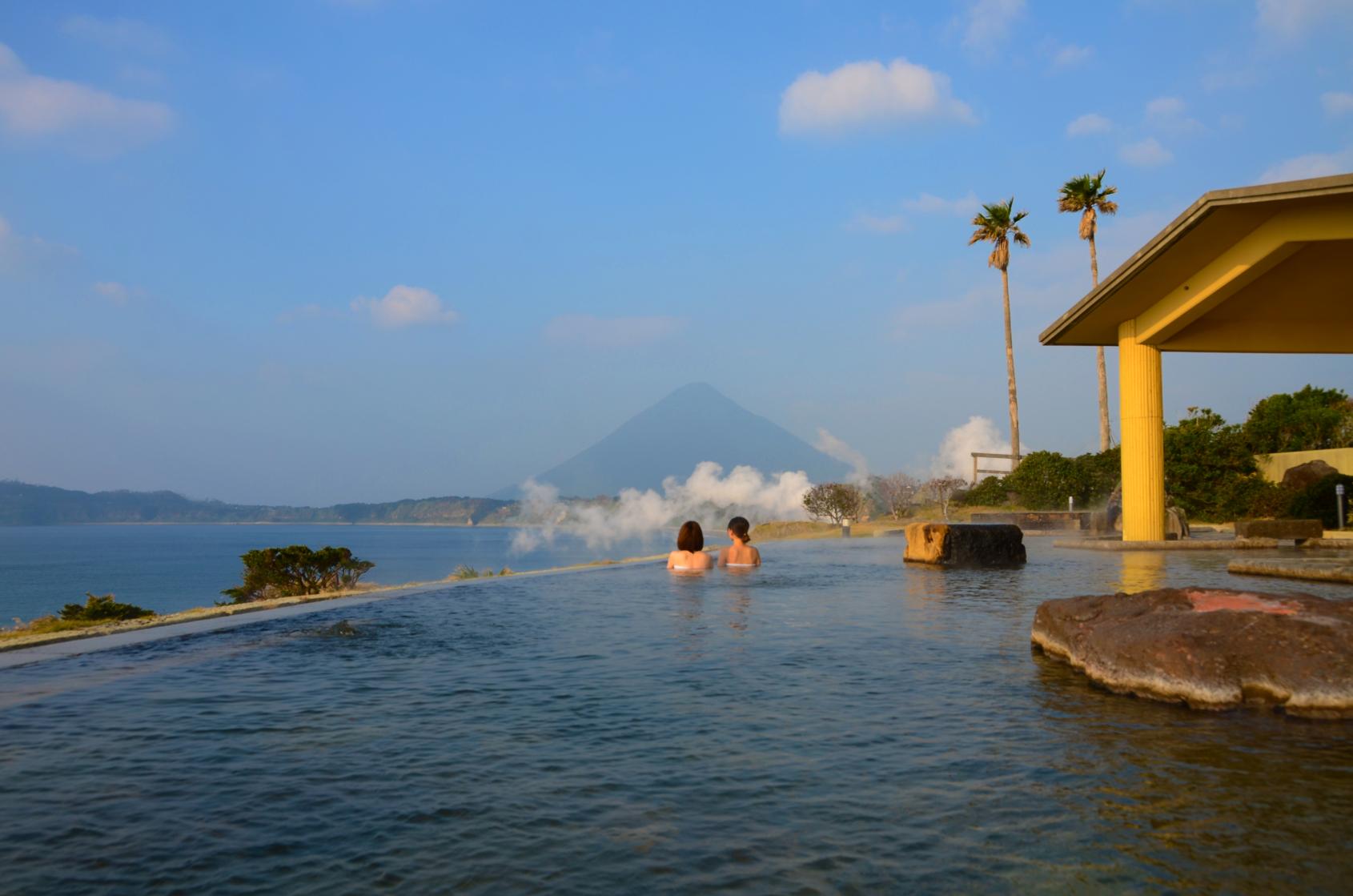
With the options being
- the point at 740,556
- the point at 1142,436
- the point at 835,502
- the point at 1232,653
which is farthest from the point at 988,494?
the point at 1232,653

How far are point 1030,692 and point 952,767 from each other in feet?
6.96

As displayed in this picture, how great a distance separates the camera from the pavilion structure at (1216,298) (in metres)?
16.7

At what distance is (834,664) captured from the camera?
7.66 meters

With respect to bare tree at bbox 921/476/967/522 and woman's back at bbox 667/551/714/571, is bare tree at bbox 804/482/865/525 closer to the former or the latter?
bare tree at bbox 921/476/967/522

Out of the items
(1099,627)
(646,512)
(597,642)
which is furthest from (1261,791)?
(646,512)

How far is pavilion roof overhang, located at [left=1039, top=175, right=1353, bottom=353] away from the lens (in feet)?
54.4

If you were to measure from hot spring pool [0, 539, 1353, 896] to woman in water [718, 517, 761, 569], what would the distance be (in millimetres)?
8904

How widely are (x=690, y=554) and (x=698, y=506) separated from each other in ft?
198

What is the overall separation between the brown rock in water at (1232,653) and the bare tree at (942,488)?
3540 cm

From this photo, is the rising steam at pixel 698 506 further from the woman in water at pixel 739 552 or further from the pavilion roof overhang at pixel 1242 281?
the woman in water at pixel 739 552

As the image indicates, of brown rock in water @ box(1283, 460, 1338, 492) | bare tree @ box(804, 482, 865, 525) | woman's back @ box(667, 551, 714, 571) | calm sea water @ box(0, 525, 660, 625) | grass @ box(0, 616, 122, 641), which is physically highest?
brown rock in water @ box(1283, 460, 1338, 492)

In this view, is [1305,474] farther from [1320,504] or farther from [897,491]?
[897,491]

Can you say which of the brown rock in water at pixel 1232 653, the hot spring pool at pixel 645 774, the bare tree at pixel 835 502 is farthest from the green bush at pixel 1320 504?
the brown rock in water at pixel 1232 653

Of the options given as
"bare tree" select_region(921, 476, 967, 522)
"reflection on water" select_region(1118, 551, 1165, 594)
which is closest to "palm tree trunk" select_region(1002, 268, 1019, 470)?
"bare tree" select_region(921, 476, 967, 522)
